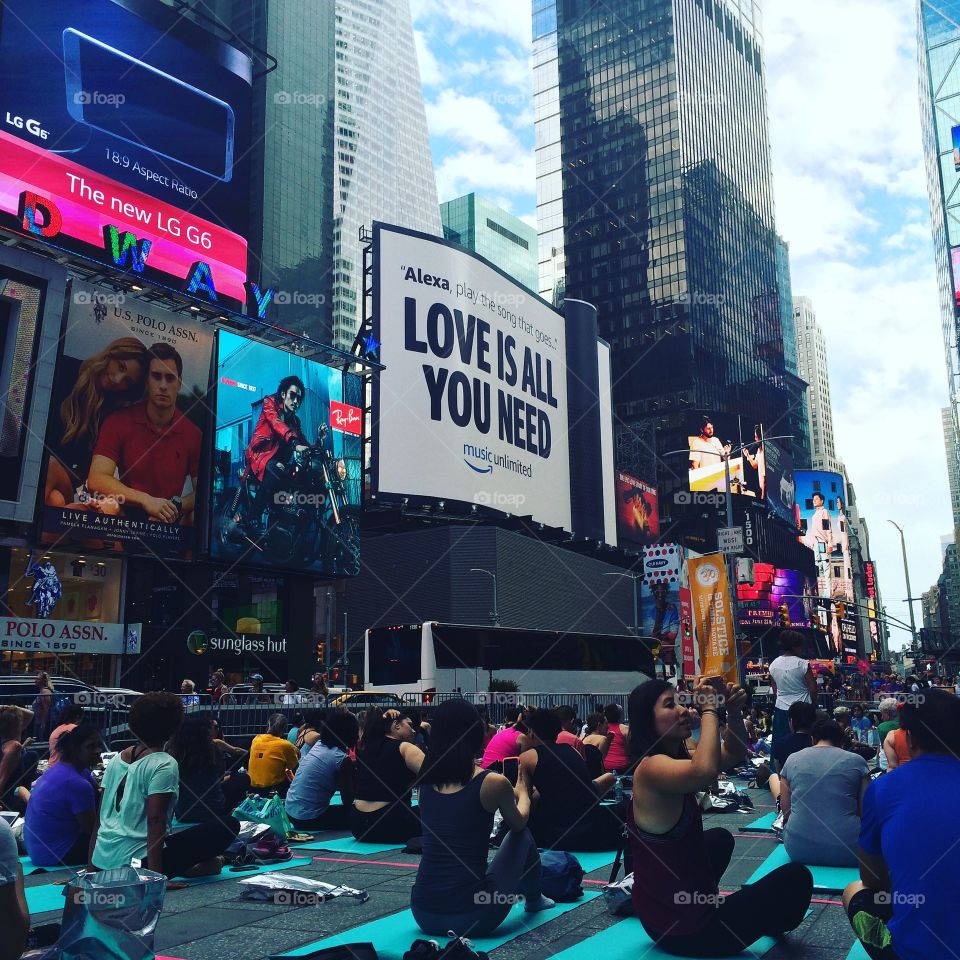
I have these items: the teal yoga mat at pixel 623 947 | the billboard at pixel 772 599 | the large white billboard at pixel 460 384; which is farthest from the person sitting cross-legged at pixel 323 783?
the billboard at pixel 772 599

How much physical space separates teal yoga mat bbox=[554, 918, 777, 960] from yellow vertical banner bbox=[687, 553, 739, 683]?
10500mm

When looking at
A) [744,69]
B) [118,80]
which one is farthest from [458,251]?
[744,69]

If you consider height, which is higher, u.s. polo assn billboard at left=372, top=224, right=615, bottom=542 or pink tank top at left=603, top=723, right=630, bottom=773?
u.s. polo assn billboard at left=372, top=224, right=615, bottom=542

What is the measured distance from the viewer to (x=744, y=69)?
15338 cm

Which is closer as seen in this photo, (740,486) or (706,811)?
(706,811)

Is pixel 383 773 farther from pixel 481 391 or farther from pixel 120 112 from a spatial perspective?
pixel 481 391

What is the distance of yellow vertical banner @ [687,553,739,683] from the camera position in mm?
16547

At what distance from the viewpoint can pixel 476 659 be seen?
34.4m

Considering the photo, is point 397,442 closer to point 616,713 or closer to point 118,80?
point 118,80

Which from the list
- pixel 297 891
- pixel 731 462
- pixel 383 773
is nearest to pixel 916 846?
pixel 297 891

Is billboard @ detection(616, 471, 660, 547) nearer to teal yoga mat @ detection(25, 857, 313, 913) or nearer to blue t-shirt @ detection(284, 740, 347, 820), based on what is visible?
blue t-shirt @ detection(284, 740, 347, 820)

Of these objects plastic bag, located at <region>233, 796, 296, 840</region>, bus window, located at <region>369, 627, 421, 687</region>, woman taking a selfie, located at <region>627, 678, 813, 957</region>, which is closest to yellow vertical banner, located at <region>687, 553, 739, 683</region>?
plastic bag, located at <region>233, 796, 296, 840</region>

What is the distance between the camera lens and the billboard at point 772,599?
9794 centimetres

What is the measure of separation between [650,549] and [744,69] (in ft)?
392
